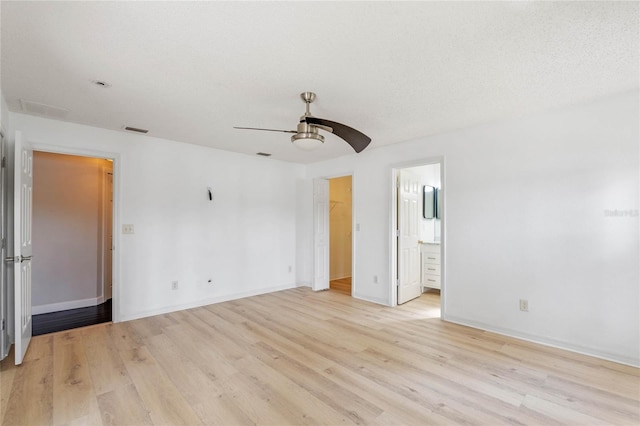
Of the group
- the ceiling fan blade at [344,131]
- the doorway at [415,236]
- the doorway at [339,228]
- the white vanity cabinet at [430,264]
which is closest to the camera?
the ceiling fan blade at [344,131]

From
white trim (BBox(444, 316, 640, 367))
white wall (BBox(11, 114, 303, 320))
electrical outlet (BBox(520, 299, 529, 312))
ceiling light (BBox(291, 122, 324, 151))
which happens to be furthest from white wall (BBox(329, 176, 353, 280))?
ceiling light (BBox(291, 122, 324, 151))

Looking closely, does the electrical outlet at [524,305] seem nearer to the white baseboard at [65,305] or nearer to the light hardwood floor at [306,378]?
the light hardwood floor at [306,378]

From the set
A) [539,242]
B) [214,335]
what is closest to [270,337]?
[214,335]

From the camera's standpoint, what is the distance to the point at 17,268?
2633 millimetres

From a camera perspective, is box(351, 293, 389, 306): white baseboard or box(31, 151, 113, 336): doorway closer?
box(31, 151, 113, 336): doorway

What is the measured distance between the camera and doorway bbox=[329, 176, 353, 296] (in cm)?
680

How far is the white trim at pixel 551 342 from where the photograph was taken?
2.66 m

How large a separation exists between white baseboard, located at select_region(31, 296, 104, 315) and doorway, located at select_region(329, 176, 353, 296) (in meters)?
4.24

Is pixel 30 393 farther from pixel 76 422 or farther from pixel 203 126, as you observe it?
pixel 203 126

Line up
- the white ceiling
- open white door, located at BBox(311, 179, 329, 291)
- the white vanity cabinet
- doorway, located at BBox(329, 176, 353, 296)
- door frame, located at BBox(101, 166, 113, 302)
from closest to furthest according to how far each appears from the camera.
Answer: the white ceiling
door frame, located at BBox(101, 166, 113, 302)
the white vanity cabinet
open white door, located at BBox(311, 179, 329, 291)
doorway, located at BBox(329, 176, 353, 296)

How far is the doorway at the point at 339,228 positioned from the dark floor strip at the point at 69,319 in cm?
410

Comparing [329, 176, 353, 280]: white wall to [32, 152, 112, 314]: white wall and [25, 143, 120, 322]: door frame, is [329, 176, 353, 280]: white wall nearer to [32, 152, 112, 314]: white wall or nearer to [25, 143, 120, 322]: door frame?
[25, 143, 120, 322]: door frame

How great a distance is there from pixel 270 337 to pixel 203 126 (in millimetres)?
2612

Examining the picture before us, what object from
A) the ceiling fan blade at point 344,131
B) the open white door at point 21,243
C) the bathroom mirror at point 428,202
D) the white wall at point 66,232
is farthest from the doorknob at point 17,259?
the bathroom mirror at point 428,202
